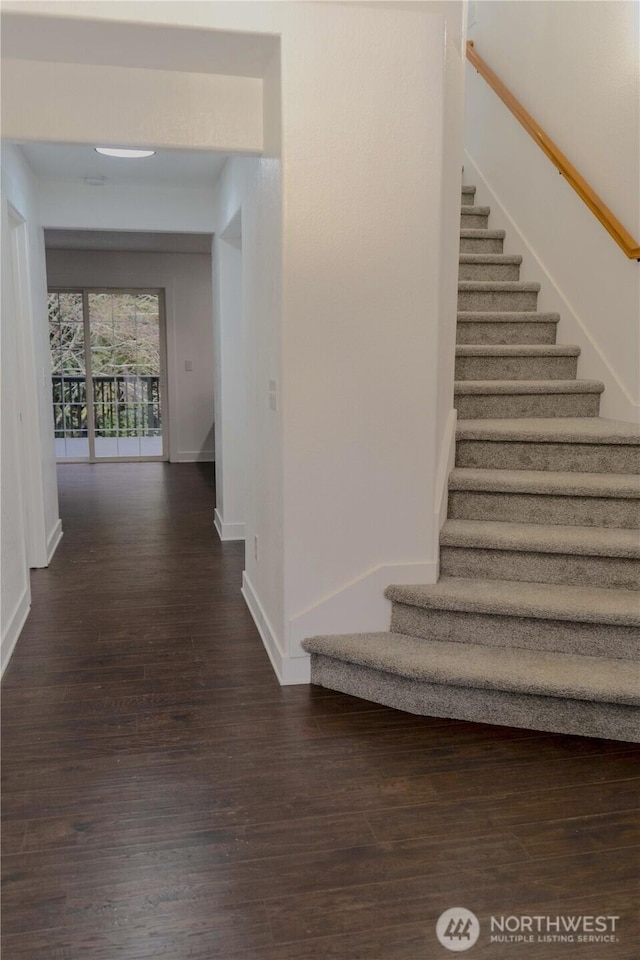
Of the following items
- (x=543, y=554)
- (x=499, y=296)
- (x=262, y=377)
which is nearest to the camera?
(x=543, y=554)

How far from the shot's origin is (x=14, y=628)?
3523mm

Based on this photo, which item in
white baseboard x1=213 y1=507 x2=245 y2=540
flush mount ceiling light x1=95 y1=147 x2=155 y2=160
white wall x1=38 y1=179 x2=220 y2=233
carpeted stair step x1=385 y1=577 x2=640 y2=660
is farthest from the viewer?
A: white baseboard x1=213 y1=507 x2=245 y2=540

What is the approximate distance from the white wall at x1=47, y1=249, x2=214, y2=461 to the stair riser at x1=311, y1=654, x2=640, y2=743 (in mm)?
6897

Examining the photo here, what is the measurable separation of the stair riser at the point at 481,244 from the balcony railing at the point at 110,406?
5443 millimetres

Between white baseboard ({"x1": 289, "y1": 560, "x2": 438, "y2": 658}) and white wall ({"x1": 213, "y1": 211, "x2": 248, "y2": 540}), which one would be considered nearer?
white baseboard ({"x1": 289, "y1": 560, "x2": 438, "y2": 658})

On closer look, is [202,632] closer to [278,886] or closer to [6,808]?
[6,808]

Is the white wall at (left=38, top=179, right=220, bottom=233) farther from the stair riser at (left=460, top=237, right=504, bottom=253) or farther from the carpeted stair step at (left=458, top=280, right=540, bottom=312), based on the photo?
the carpeted stair step at (left=458, top=280, right=540, bottom=312)

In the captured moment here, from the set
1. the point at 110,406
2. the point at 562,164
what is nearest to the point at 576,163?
the point at 562,164

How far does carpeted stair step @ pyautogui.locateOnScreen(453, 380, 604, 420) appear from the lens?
3838 mm

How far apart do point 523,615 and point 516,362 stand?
1.71 metres

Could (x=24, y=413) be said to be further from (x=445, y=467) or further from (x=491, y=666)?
(x=491, y=666)

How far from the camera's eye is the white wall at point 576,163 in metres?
3.75

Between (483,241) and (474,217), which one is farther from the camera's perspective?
(474,217)

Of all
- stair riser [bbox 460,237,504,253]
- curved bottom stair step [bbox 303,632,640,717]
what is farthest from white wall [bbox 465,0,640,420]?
curved bottom stair step [bbox 303,632,640,717]
